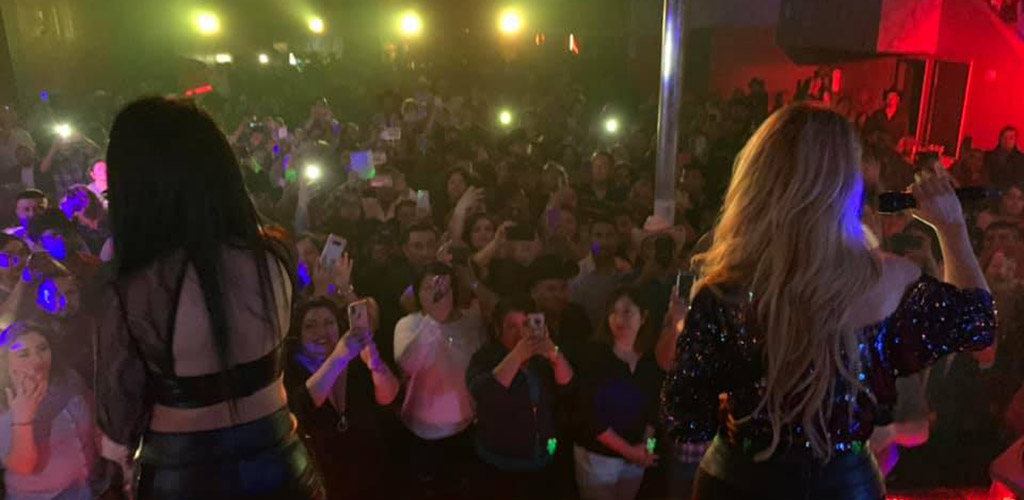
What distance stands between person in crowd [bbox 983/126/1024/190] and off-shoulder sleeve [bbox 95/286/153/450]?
755 centimetres

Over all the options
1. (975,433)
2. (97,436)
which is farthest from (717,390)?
(975,433)

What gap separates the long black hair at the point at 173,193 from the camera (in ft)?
5.61

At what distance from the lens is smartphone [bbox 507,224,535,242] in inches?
178

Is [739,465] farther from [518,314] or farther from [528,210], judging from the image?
[528,210]

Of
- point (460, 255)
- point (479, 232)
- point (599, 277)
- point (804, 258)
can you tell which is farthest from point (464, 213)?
point (804, 258)

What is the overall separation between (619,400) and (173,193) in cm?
223

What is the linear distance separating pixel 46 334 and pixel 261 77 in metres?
12.3

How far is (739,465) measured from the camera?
174 cm

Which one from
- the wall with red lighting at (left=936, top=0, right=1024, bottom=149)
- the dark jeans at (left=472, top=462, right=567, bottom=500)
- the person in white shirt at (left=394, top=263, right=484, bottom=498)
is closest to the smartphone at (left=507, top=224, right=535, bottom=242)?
the person in white shirt at (left=394, top=263, right=484, bottom=498)

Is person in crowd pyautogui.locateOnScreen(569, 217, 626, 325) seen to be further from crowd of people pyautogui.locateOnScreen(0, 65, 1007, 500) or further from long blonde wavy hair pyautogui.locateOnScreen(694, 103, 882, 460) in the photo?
long blonde wavy hair pyautogui.locateOnScreen(694, 103, 882, 460)

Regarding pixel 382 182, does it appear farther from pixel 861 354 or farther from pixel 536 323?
pixel 861 354

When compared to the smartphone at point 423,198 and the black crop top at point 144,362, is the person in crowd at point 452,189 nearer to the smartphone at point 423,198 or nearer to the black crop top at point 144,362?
the smartphone at point 423,198

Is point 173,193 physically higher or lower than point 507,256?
higher

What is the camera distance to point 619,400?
3.42 meters
